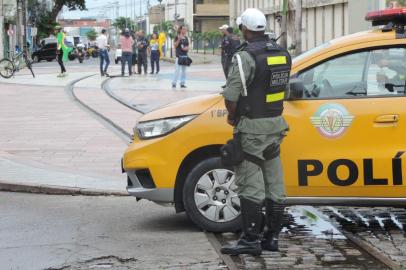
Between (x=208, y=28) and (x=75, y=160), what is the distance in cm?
8933

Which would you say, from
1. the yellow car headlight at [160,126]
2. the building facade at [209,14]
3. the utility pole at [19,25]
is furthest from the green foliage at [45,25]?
the yellow car headlight at [160,126]

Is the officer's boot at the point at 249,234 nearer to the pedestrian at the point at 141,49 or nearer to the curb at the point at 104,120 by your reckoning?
the curb at the point at 104,120

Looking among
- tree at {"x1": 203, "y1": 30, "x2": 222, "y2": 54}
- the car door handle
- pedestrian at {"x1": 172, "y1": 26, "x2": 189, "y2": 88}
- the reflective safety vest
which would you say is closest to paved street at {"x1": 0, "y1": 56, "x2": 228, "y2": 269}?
the reflective safety vest

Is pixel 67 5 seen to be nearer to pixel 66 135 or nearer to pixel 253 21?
pixel 66 135

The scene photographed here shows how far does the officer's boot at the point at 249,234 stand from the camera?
5730 mm

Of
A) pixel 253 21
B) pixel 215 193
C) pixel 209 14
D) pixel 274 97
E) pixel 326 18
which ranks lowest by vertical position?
pixel 215 193

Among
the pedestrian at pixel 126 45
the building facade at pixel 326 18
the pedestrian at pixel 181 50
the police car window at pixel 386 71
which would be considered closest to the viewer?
the police car window at pixel 386 71

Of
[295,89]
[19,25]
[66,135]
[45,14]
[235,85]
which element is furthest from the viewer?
[45,14]

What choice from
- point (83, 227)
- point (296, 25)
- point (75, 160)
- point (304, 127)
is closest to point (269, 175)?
point (304, 127)

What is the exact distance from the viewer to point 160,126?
6625mm

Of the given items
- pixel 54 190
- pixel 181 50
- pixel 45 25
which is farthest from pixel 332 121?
pixel 45 25

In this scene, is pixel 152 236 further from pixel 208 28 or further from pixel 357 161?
pixel 208 28

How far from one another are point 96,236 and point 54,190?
7.28 ft

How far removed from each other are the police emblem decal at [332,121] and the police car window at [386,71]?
0.33 m
